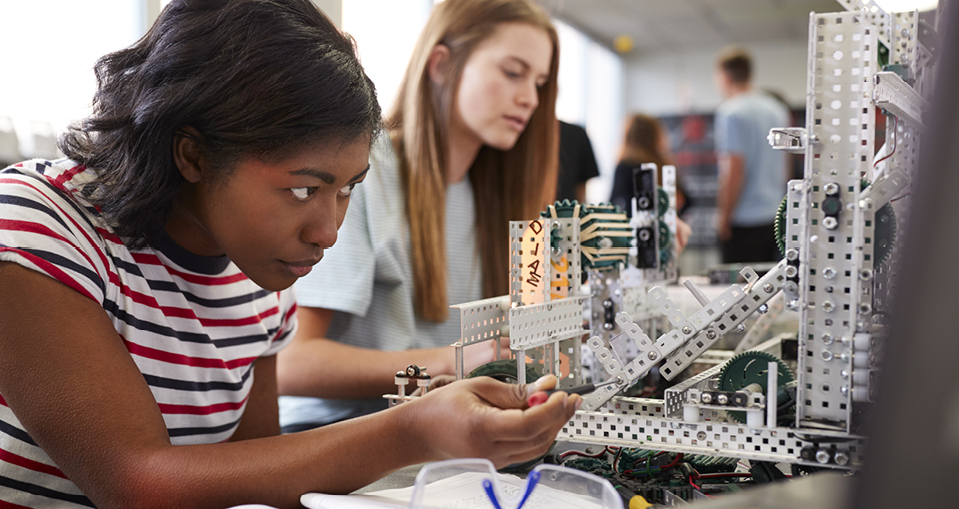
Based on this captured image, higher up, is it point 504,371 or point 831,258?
point 831,258

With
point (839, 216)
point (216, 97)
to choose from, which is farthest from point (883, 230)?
point (216, 97)

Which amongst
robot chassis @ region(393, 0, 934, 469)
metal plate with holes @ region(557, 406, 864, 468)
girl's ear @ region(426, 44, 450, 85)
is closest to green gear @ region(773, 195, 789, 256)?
robot chassis @ region(393, 0, 934, 469)

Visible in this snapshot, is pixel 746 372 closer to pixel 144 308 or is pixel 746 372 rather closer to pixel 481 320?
pixel 481 320

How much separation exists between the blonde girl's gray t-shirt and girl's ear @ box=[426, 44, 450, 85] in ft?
0.80

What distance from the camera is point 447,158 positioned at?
192 centimetres

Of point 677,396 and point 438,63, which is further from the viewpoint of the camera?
point 438,63

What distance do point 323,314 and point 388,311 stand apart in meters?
0.16

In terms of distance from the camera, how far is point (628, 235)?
1463 millimetres

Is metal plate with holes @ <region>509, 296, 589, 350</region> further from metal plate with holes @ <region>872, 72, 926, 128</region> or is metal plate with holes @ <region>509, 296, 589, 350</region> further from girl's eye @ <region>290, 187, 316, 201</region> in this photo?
metal plate with holes @ <region>872, 72, 926, 128</region>

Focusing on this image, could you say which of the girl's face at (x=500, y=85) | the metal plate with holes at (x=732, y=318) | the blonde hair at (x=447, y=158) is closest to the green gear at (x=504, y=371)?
the metal plate with holes at (x=732, y=318)

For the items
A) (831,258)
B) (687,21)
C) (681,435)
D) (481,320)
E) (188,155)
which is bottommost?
(681,435)

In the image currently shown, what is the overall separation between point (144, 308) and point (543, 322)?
62cm

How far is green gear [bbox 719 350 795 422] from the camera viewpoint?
1102 millimetres

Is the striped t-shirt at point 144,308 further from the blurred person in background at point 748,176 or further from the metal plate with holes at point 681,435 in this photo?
the blurred person in background at point 748,176
